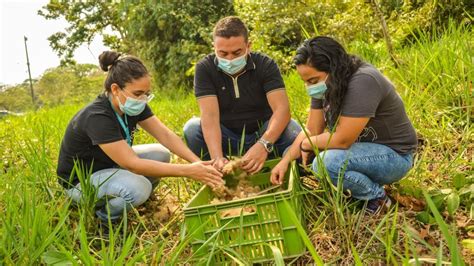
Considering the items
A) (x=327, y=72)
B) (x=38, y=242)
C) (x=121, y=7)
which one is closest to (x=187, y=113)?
(x=327, y=72)

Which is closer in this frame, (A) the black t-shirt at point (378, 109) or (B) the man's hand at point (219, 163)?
(A) the black t-shirt at point (378, 109)

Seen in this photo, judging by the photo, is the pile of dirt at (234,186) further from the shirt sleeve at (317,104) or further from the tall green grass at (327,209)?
the shirt sleeve at (317,104)

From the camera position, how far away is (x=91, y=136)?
2393mm

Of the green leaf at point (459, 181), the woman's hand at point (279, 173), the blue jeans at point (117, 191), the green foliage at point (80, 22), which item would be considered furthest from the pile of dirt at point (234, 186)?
the green foliage at point (80, 22)

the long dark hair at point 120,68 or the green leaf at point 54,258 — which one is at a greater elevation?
the long dark hair at point 120,68

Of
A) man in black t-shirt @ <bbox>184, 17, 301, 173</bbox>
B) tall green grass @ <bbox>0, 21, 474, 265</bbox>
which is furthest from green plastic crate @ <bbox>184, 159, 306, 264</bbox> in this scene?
man in black t-shirt @ <bbox>184, 17, 301, 173</bbox>

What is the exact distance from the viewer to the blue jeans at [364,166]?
2.11 m

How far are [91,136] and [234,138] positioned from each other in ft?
3.34

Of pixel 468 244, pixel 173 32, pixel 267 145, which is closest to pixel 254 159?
pixel 267 145

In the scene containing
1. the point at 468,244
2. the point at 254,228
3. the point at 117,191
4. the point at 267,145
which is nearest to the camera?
the point at 468,244

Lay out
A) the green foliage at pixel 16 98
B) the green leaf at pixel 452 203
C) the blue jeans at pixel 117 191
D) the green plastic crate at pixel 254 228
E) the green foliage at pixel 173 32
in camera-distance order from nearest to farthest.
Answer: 1. the green plastic crate at pixel 254 228
2. the green leaf at pixel 452 203
3. the blue jeans at pixel 117 191
4. the green foliage at pixel 173 32
5. the green foliage at pixel 16 98

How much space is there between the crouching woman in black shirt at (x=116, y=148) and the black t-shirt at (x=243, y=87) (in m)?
0.48

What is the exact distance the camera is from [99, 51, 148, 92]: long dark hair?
245cm

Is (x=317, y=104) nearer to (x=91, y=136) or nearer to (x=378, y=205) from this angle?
(x=378, y=205)
